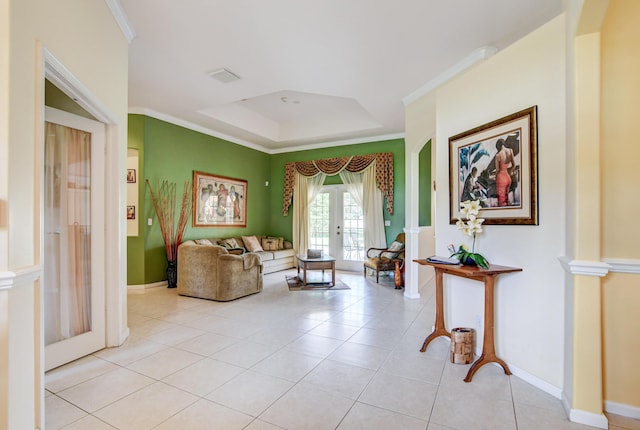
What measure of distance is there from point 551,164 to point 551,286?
36.0 inches

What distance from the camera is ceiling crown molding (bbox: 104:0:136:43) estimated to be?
2808 mm

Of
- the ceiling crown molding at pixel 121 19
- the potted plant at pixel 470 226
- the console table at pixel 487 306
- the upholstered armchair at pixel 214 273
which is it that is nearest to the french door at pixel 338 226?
the upholstered armchair at pixel 214 273

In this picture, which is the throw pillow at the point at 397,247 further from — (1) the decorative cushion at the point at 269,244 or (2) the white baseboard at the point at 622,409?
(2) the white baseboard at the point at 622,409

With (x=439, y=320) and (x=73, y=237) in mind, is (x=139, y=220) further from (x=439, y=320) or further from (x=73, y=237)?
(x=439, y=320)

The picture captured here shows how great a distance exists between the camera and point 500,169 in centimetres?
279

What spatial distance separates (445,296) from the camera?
3605 mm

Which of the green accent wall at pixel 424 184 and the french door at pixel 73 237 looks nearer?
the french door at pixel 73 237

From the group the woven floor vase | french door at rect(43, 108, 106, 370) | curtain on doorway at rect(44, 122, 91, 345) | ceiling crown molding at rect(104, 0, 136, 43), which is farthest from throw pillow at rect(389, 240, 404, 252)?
ceiling crown molding at rect(104, 0, 136, 43)

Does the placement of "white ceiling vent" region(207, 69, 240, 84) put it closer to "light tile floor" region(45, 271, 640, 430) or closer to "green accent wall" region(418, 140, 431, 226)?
"light tile floor" region(45, 271, 640, 430)

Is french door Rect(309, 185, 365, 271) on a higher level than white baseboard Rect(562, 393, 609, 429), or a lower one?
higher

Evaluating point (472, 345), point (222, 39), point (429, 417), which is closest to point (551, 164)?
point (472, 345)

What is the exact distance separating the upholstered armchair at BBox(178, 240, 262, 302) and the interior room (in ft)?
0.12

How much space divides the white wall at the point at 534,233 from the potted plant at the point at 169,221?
491 centimetres

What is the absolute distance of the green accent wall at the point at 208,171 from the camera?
5.52 m
